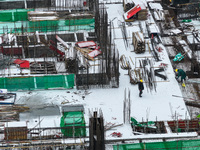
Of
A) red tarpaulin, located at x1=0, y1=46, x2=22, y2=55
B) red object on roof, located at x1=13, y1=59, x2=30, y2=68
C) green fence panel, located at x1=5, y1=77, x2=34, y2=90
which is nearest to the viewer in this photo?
green fence panel, located at x1=5, y1=77, x2=34, y2=90

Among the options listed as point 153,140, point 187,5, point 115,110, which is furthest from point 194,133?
point 187,5

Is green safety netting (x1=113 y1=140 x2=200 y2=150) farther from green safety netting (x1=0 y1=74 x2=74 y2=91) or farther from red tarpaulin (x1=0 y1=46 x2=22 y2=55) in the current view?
red tarpaulin (x1=0 y1=46 x2=22 y2=55)

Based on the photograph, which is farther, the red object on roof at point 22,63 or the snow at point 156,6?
the snow at point 156,6

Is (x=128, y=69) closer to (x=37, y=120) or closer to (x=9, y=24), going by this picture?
(x=37, y=120)

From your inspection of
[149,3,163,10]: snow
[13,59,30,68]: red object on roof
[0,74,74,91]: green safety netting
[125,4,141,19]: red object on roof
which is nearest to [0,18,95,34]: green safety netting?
[125,4,141,19]: red object on roof

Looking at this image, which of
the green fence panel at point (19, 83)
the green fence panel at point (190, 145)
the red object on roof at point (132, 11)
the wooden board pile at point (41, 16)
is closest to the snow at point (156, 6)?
the red object on roof at point (132, 11)

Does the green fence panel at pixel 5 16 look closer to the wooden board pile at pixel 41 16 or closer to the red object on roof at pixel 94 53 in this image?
the wooden board pile at pixel 41 16

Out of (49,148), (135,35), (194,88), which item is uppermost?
(135,35)
